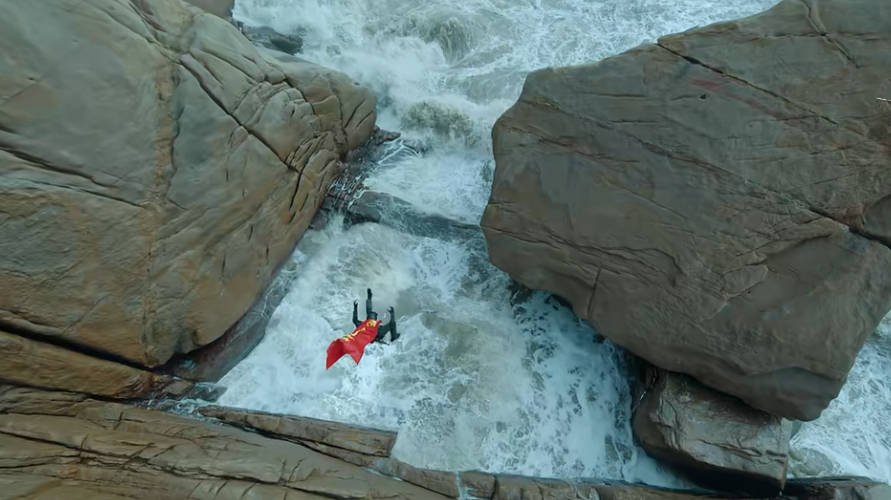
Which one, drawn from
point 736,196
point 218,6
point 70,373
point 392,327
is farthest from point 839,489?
point 218,6

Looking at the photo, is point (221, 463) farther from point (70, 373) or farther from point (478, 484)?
point (478, 484)

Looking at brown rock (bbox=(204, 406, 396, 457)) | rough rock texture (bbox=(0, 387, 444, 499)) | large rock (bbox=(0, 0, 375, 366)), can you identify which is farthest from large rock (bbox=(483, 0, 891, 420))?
large rock (bbox=(0, 0, 375, 366))

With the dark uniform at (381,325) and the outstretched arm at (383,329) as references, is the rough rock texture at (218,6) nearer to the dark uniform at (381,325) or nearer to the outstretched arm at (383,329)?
the dark uniform at (381,325)

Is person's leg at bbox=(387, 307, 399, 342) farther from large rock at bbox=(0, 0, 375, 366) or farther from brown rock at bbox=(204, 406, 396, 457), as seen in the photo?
large rock at bbox=(0, 0, 375, 366)

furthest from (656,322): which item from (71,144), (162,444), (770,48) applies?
(71,144)

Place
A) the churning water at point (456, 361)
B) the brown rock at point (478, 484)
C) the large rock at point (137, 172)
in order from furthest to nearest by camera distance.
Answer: the churning water at point (456, 361), the brown rock at point (478, 484), the large rock at point (137, 172)

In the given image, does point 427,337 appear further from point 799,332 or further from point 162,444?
point 799,332

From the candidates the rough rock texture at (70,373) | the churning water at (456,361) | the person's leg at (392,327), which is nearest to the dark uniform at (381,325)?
the person's leg at (392,327)
